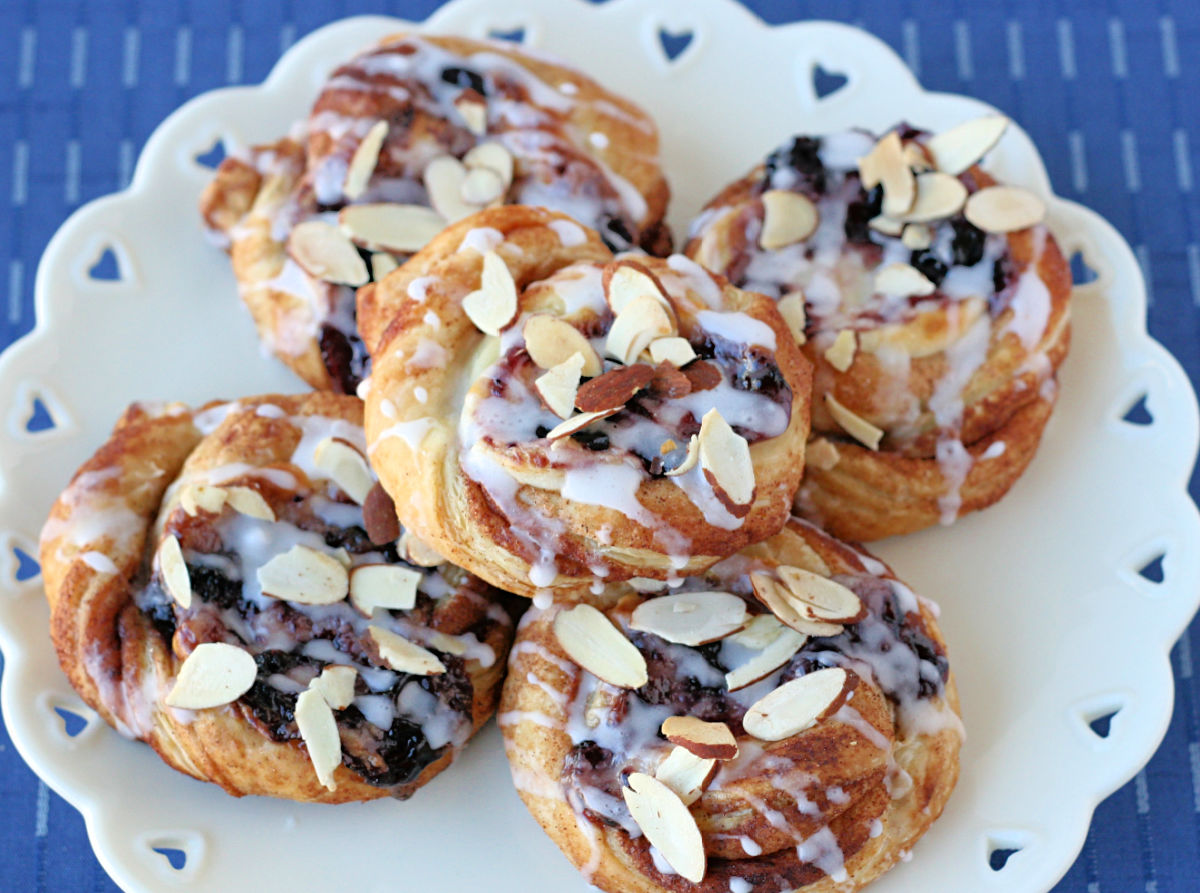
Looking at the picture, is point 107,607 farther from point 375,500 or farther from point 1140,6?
point 1140,6

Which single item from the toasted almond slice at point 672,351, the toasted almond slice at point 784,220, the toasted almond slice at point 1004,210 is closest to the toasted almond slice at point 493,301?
the toasted almond slice at point 672,351

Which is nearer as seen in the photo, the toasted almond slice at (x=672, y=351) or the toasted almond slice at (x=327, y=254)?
the toasted almond slice at (x=672, y=351)

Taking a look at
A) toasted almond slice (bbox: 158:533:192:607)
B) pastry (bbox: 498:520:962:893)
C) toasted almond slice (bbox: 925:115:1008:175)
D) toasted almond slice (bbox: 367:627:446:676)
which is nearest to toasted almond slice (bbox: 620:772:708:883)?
pastry (bbox: 498:520:962:893)

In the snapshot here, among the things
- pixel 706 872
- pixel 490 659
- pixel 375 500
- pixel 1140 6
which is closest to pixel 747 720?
pixel 706 872

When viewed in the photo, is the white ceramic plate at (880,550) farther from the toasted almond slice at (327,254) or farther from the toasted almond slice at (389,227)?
the toasted almond slice at (389,227)

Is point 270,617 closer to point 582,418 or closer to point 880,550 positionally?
point 582,418

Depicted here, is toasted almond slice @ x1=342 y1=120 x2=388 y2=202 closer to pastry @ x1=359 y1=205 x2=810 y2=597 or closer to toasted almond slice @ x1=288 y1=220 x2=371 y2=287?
toasted almond slice @ x1=288 y1=220 x2=371 y2=287
